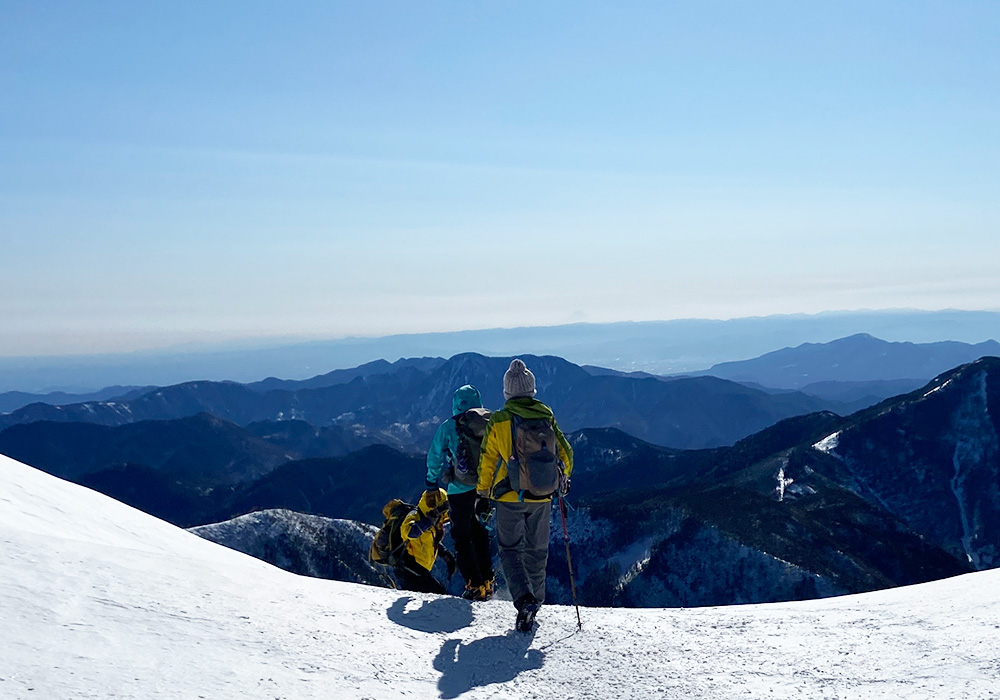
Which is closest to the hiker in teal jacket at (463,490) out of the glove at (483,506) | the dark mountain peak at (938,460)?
the glove at (483,506)

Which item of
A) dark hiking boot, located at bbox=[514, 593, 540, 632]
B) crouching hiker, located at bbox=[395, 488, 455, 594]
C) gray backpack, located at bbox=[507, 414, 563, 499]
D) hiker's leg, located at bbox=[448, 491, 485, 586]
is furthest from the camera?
crouching hiker, located at bbox=[395, 488, 455, 594]

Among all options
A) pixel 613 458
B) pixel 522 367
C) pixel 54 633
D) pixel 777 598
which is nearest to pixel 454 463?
pixel 522 367

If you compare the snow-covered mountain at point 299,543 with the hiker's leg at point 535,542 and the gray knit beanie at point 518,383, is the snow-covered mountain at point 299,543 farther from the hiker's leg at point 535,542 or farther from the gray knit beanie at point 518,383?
the gray knit beanie at point 518,383

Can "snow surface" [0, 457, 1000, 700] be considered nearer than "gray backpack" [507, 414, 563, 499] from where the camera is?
Yes

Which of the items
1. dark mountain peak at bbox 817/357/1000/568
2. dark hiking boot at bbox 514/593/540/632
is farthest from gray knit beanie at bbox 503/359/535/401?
dark mountain peak at bbox 817/357/1000/568

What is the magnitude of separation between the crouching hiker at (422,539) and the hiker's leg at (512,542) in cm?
253

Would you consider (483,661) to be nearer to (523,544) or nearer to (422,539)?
(523,544)

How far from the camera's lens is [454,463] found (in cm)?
986

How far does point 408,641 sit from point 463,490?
3.01 metres

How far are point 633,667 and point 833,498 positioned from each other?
8497 centimetres

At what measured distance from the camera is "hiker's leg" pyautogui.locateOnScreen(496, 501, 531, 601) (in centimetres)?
846

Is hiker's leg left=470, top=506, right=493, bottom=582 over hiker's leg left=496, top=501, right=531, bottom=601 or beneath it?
beneath

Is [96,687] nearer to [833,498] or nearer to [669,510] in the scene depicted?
[669,510]

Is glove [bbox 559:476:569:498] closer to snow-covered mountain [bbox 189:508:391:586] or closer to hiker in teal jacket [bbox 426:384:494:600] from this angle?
hiker in teal jacket [bbox 426:384:494:600]
